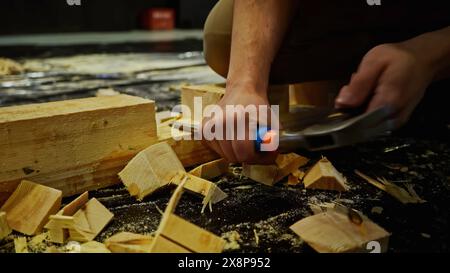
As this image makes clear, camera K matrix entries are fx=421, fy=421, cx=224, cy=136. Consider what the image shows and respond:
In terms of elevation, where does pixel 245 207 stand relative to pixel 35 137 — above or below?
below

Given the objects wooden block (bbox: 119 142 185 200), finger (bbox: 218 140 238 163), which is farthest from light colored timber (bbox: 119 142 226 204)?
finger (bbox: 218 140 238 163)

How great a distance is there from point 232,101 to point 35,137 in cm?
51

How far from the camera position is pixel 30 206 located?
1.01 m

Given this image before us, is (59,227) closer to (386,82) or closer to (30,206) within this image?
(30,206)

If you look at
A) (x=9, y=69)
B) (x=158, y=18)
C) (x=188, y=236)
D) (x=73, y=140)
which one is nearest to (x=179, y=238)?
(x=188, y=236)

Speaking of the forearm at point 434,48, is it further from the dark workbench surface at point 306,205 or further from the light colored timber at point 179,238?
the light colored timber at point 179,238

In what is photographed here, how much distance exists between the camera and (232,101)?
1047 millimetres

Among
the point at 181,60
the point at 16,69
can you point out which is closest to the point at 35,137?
the point at 16,69

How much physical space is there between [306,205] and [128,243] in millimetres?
471

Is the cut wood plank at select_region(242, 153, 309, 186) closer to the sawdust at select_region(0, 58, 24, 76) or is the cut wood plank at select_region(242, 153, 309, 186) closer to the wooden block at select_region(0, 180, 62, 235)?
the wooden block at select_region(0, 180, 62, 235)

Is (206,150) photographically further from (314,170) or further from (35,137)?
(35,137)

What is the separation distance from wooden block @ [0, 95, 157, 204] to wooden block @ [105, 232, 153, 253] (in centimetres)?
32

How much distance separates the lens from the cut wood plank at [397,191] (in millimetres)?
1109

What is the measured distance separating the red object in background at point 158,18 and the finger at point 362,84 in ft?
27.6
